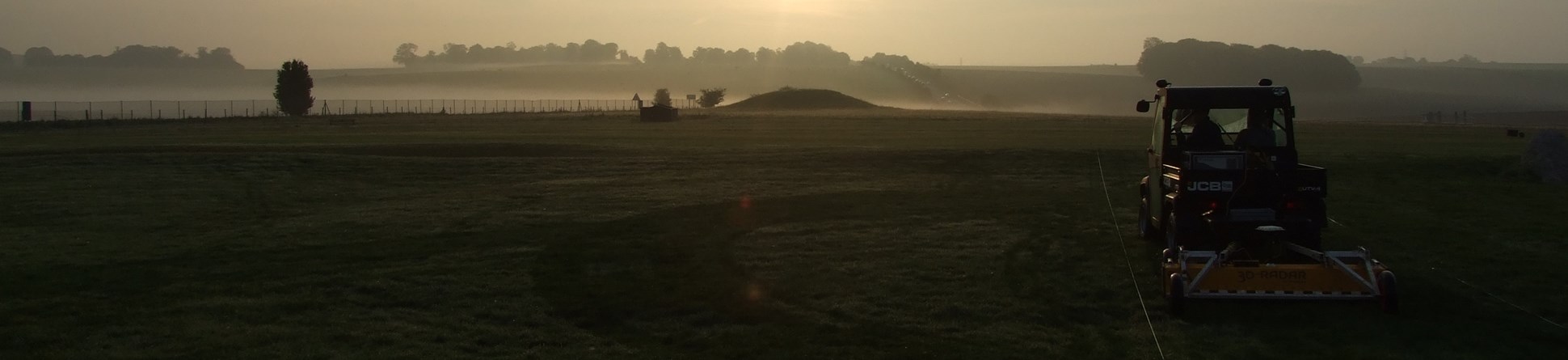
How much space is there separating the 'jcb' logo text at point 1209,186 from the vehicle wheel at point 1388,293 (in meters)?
2.18

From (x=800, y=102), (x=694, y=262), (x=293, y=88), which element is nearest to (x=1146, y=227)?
(x=694, y=262)

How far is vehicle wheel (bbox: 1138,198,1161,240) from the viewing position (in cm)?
1636

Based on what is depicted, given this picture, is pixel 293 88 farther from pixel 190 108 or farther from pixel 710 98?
pixel 710 98

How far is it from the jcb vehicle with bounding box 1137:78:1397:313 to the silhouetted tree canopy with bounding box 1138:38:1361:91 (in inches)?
6085

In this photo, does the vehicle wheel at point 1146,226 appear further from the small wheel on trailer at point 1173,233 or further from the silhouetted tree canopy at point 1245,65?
the silhouetted tree canopy at point 1245,65

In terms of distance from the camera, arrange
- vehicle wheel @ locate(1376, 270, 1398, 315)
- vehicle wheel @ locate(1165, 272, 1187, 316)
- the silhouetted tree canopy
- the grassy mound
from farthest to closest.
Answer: the silhouetted tree canopy, the grassy mound, vehicle wheel @ locate(1165, 272, 1187, 316), vehicle wheel @ locate(1376, 270, 1398, 315)

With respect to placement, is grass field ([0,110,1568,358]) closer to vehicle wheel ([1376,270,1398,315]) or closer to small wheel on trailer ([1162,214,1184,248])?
vehicle wheel ([1376,270,1398,315])

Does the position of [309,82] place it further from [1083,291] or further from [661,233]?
[1083,291]

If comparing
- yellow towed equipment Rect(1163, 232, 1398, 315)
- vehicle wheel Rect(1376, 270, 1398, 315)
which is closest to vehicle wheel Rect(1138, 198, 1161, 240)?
yellow towed equipment Rect(1163, 232, 1398, 315)

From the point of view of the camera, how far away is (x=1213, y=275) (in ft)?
36.7

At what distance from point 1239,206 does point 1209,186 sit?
0.38 metres

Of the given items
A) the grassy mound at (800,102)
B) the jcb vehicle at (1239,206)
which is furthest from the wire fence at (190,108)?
the jcb vehicle at (1239,206)

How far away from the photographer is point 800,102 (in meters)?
134

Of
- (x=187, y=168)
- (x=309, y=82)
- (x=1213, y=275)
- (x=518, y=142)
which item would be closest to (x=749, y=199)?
(x=1213, y=275)
